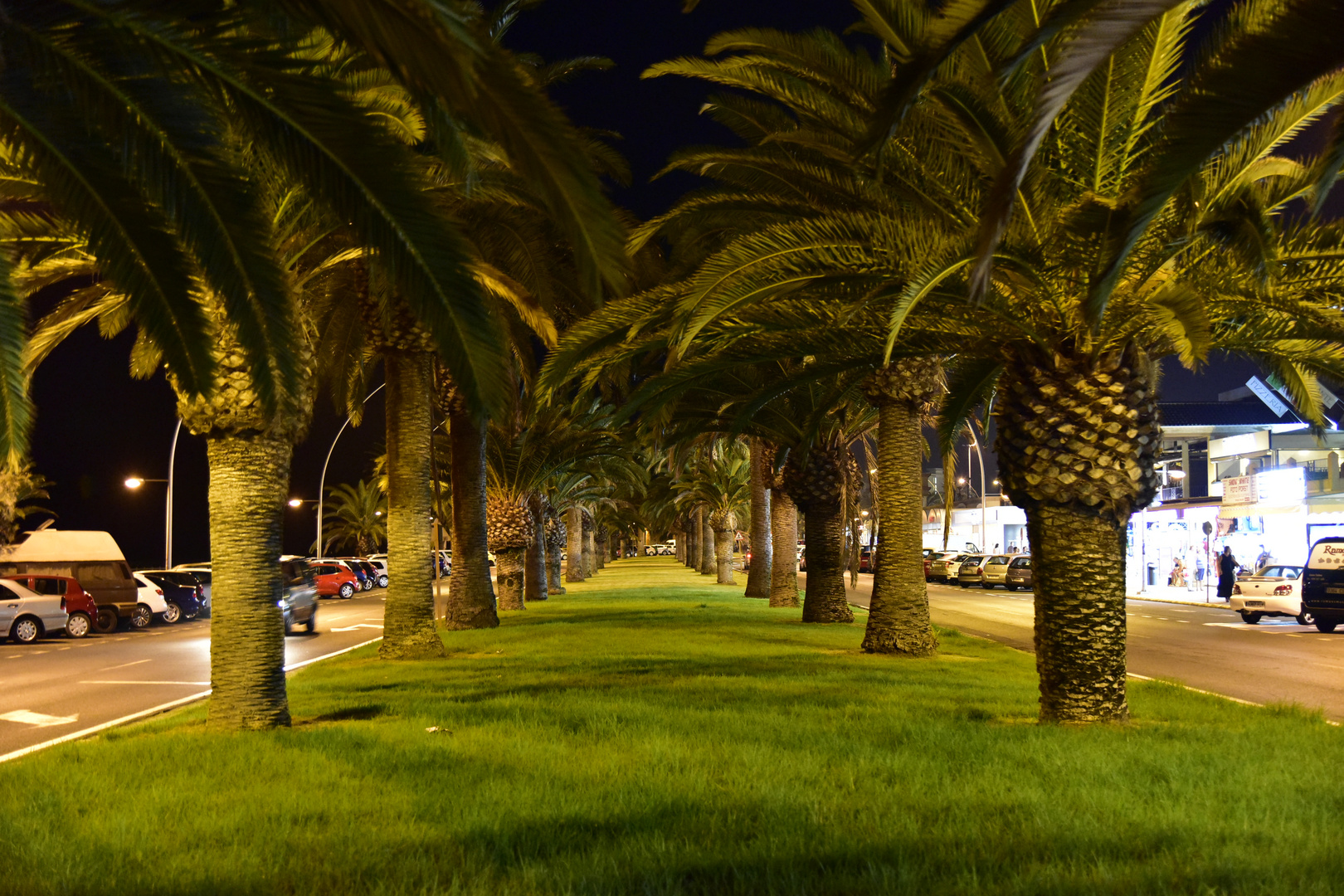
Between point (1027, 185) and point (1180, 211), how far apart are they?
3.91ft

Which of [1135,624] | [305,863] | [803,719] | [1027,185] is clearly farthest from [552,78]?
[1135,624]

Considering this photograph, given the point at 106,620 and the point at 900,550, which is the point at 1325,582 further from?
the point at 106,620

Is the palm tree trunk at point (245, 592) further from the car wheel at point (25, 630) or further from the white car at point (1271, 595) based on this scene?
the white car at point (1271, 595)

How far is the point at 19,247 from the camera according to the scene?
33.9 feet

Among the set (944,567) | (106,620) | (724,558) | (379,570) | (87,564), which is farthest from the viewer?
(379,570)

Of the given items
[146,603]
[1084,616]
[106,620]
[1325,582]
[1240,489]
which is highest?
[1240,489]

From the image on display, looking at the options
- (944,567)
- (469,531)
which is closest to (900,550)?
(469,531)

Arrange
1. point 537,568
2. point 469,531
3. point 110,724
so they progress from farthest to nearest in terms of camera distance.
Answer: point 537,568, point 469,531, point 110,724

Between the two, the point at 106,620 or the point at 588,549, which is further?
the point at 588,549

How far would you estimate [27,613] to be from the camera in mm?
24797

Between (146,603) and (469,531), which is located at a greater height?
(469,531)

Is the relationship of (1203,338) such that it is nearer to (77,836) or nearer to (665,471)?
(77,836)

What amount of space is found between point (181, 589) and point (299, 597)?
8334mm

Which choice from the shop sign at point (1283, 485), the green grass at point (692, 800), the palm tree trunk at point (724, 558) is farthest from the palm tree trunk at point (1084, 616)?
the palm tree trunk at point (724, 558)
